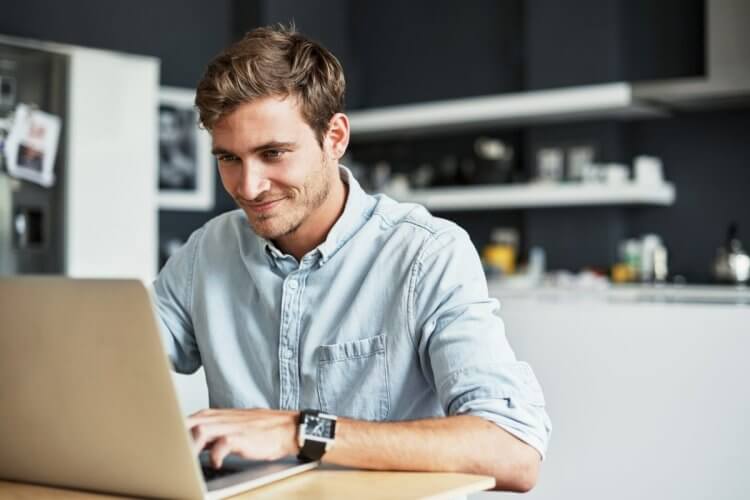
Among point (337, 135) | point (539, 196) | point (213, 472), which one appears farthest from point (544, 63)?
point (213, 472)

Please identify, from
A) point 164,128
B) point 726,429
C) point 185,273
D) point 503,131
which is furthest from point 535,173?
point 185,273

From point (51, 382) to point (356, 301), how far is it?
535 millimetres

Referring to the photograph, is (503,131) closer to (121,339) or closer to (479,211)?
(479,211)

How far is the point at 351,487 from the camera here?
1.21 meters

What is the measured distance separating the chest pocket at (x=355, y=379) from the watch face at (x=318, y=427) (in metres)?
0.28

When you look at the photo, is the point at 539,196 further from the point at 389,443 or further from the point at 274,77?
the point at 389,443

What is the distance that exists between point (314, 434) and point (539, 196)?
4253mm

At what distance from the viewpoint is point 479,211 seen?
6.12 meters

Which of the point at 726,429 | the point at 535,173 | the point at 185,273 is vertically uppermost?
the point at 535,173

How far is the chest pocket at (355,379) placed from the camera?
5.14 ft

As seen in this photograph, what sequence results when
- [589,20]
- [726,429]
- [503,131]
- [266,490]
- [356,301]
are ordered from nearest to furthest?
1. [266,490]
2. [356,301]
3. [726,429]
4. [589,20]
5. [503,131]

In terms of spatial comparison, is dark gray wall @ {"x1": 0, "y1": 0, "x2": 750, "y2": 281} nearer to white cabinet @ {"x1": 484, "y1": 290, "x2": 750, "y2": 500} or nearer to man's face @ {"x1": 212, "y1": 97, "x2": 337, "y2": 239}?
white cabinet @ {"x1": 484, "y1": 290, "x2": 750, "y2": 500}

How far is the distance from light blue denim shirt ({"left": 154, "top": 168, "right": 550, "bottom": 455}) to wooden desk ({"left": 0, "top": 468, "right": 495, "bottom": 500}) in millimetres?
181

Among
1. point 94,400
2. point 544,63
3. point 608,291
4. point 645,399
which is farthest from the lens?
point 544,63
